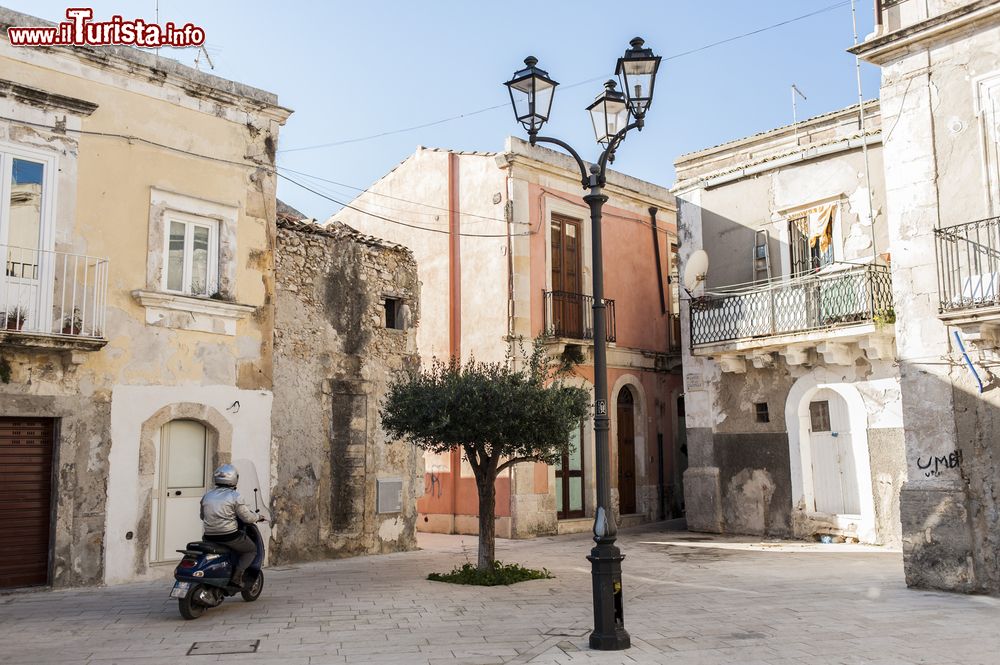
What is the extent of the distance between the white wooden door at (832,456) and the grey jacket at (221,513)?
1064cm

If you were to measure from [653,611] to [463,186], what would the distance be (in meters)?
11.6

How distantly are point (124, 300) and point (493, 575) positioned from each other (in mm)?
6221

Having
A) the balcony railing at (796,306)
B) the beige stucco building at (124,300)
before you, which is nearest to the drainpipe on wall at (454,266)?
the balcony railing at (796,306)

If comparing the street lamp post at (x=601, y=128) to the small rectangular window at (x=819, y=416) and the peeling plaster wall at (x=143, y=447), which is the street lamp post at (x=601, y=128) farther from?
the small rectangular window at (x=819, y=416)

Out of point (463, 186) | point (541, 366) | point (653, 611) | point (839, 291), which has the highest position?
point (463, 186)

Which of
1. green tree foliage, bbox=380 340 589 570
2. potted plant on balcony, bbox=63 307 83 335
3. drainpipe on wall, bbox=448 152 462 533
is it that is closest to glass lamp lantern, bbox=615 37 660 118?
green tree foliage, bbox=380 340 589 570

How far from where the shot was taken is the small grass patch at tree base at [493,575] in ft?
35.6

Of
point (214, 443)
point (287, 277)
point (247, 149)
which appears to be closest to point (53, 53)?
point (247, 149)

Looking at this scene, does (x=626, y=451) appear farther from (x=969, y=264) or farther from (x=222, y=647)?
(x=222, y=647)

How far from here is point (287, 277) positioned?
13.4 metres

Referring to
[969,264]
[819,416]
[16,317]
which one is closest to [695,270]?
[819,416]

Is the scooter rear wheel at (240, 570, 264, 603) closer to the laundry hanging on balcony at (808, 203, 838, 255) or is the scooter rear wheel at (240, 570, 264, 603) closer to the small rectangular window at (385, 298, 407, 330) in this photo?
the small rectangular window at (385, 298, 407, 330)

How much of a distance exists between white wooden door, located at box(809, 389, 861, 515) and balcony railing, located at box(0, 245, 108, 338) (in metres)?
12.2

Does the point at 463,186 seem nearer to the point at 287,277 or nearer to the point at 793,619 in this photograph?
the point at 287,277
